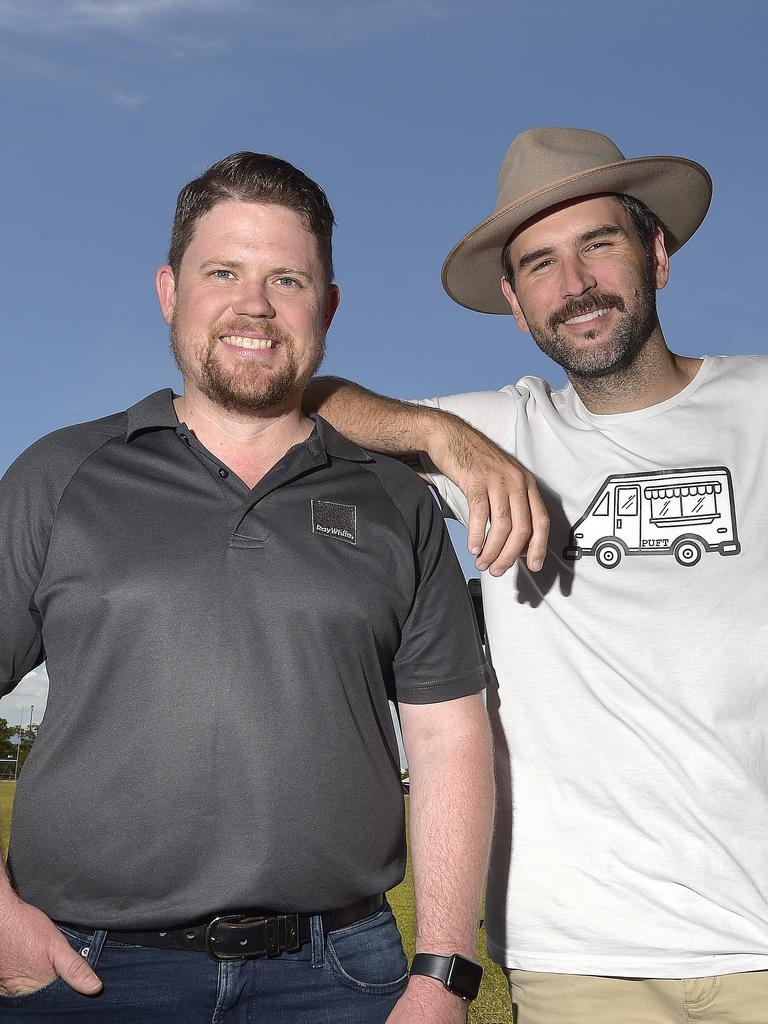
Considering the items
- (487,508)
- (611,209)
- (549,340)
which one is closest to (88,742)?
(487,508)

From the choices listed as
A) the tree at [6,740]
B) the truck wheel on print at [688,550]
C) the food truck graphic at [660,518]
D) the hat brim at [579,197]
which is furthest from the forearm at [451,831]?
the tree at [6,740]

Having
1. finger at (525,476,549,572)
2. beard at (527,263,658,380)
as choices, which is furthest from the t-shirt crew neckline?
finger at (525,476,549,572)

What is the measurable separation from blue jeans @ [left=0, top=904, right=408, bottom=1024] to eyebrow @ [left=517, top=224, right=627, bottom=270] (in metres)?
2.31

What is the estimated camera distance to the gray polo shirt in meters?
2.49

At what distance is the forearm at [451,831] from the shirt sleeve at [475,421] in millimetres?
909

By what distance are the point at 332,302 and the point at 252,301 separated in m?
0.42

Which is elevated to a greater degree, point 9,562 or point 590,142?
point 590,142

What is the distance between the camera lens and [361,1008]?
2.55 m

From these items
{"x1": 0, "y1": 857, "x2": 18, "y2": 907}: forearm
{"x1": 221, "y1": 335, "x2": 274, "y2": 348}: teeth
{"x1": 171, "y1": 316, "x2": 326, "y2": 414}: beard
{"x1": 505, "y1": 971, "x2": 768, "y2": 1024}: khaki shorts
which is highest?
{"x1": 221, "y1": 335, "x2": 274, "y2": 348}: teeth

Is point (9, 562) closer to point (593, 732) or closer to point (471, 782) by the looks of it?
point (471, 782)

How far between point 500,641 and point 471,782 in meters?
0.59

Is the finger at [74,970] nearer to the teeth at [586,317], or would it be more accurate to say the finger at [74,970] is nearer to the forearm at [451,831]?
the forearm at [451,831]

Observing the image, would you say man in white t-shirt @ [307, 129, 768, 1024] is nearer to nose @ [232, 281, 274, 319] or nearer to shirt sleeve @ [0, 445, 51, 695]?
nose @ [232, 281, 274, 319]

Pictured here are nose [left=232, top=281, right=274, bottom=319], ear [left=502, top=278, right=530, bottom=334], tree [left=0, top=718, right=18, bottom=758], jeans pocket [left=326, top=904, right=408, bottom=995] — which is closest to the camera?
jeans pocket [left=326, top=904, right=408, bottom=995]
